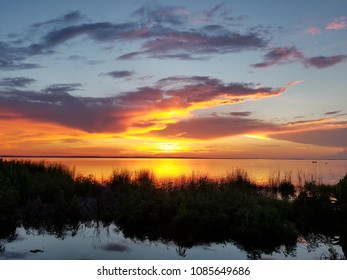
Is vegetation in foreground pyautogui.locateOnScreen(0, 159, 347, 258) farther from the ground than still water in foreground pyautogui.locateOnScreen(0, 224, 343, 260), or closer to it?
farther from the ground

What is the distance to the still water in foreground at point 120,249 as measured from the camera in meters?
10.5

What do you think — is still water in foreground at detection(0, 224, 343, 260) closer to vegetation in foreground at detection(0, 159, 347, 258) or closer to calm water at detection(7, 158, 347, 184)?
vegetation in foreground at detection(0, 159, 347, 258)

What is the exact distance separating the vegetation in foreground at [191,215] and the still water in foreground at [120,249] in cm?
32

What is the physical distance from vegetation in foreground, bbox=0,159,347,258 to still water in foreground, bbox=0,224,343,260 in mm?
317

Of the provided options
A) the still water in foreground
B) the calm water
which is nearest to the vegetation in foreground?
the still water in foreground

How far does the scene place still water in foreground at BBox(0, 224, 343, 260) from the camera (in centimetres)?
1054

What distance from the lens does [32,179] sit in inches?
681

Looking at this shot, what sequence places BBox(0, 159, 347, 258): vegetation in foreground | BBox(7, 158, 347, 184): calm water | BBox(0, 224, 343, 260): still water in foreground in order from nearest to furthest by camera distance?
BBox(0, 224, 343, 260): still water in foreground < BBox(0, 159, 347, 258): vegetation in foreground < BBox(7, 158, 347, 184): calm water

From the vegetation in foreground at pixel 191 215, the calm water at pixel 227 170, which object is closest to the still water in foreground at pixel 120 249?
the vegetation in foreground at pixel 191 215

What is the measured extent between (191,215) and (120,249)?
259cm

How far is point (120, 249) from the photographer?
1126 cm

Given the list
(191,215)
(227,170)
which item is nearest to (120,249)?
(191,215)

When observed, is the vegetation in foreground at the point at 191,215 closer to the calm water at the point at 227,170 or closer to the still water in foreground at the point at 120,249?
the still water in foreground at the point at 120,249
